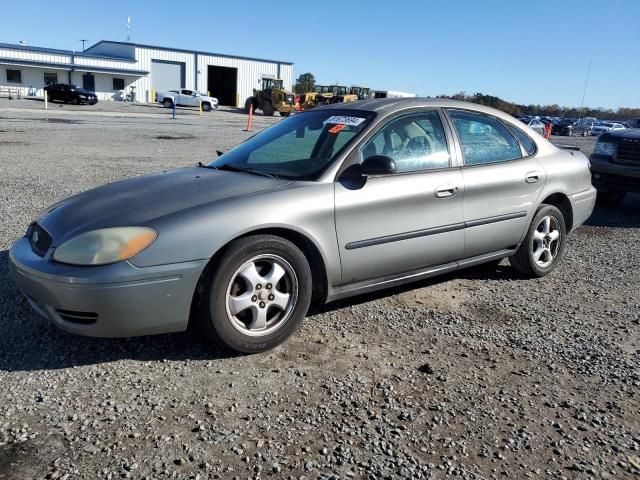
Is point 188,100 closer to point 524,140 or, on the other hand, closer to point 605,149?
point 605,149

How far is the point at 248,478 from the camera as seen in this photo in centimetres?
232

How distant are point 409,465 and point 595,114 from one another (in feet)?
319

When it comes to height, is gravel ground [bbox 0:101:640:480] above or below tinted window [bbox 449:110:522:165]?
below

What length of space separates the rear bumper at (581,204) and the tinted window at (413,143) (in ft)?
5.68

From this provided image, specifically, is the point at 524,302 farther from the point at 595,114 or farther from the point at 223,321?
Answer: the point at 595,114

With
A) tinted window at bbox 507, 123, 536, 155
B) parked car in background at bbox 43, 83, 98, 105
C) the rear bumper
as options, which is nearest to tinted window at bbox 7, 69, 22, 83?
parked car in background at bbox 43, 83, 98, 105

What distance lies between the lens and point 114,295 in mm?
2971

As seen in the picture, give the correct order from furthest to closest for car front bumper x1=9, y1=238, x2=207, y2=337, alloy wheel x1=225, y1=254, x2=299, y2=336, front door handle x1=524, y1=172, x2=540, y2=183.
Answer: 1. front door handle x1=524, y1=172, x2=540, y2=183
2. alloy wheel x1=225, y1=254, x2=299, y2=336
3. car front bumper x1=9, y1=238, x2=207, y2=337

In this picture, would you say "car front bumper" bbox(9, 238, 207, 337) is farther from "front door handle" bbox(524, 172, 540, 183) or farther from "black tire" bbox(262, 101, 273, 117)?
"black tire" bbox(262, 101, 273, 117)

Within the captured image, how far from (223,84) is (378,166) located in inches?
2582

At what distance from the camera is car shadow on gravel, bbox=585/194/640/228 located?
7766 millimetres

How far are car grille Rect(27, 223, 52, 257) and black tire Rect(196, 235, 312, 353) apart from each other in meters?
0.97

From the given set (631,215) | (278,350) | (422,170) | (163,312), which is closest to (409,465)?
(278,350)

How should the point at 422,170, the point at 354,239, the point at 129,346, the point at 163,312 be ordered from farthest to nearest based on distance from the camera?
the point at 422,170 → the point at 354,239 → the point at 129,346 → the point at 163,312
